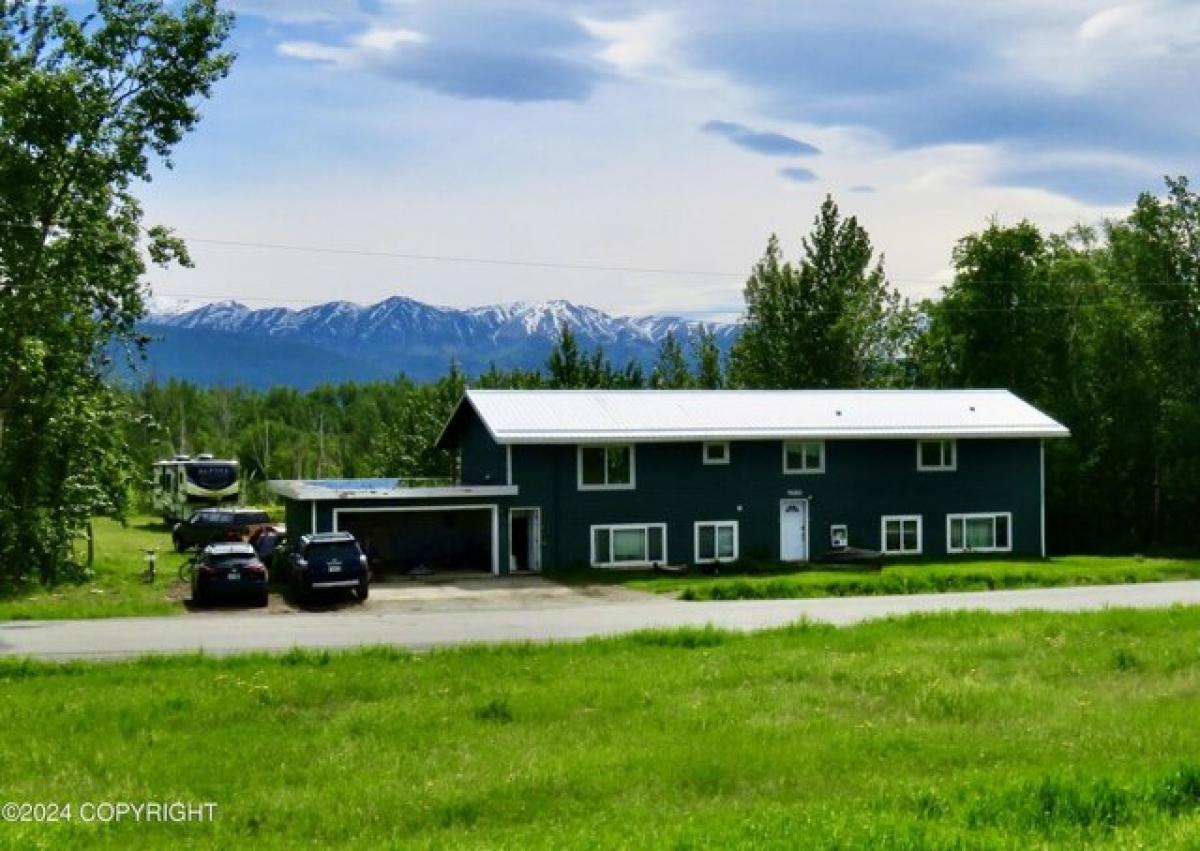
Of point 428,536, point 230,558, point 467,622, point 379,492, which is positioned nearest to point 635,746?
point 467,622

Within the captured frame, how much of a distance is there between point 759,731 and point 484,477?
30.5m

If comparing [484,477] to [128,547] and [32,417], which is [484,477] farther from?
[128,547]

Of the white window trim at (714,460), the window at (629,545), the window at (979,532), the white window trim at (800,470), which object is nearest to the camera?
the window at (629,545)

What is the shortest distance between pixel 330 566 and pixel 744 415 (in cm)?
1824

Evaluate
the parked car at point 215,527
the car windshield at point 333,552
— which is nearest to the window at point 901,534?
the car windshield at point 333,552

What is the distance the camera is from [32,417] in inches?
1407

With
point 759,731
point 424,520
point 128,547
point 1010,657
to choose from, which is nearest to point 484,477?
point 424,520

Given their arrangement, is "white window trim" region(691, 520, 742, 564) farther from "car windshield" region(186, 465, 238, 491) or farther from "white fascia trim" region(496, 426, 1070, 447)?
"car windshield" region(186, 465, 238, 491)

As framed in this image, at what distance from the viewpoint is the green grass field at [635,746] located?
10.2 meters

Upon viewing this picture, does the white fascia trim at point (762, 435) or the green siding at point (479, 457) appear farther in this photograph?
the green siding at point (479, 457)

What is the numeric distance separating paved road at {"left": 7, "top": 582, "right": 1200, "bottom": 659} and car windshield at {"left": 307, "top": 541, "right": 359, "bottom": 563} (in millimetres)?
1871

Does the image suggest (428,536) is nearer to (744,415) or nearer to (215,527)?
(215,527)

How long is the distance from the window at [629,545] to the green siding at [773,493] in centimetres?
25
